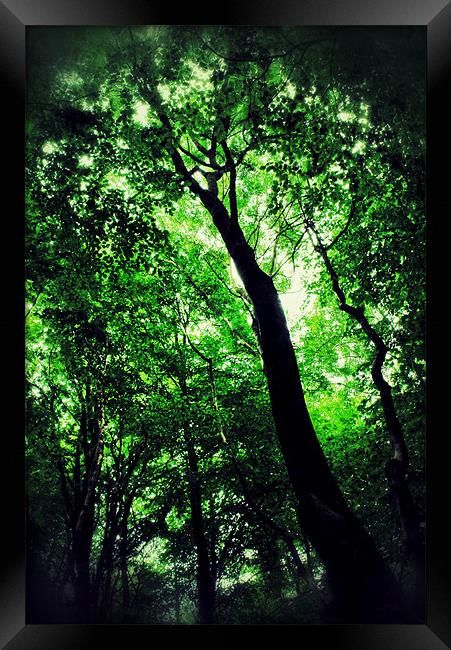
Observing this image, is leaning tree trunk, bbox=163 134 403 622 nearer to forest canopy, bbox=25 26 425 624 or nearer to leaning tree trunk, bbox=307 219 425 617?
forest canopy, bbox=25 26 425 624

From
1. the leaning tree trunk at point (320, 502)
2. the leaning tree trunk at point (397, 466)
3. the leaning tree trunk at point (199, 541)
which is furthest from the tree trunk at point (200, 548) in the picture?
the leaning tree trunk at point (397, 466)

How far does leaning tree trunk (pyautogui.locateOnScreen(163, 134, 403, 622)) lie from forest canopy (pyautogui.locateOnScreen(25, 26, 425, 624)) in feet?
0.05

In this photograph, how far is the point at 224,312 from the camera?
9.50 feet

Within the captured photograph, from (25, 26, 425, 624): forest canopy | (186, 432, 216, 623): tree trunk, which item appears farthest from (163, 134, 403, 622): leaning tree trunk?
(186, 432, 216, 623): tree trunk

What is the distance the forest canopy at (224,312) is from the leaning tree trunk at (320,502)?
17 millimetres

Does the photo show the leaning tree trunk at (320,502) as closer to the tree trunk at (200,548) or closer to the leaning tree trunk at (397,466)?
the leaning tree trunk at (397,466)

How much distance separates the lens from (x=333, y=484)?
208 centimetres

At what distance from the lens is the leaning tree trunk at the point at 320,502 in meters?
2.01

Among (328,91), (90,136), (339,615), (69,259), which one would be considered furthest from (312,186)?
(339,615)

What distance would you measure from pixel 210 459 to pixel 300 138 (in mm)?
2457

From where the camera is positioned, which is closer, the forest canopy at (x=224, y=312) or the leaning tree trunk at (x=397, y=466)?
the leaning tree trunk at (x=397, y=466)
